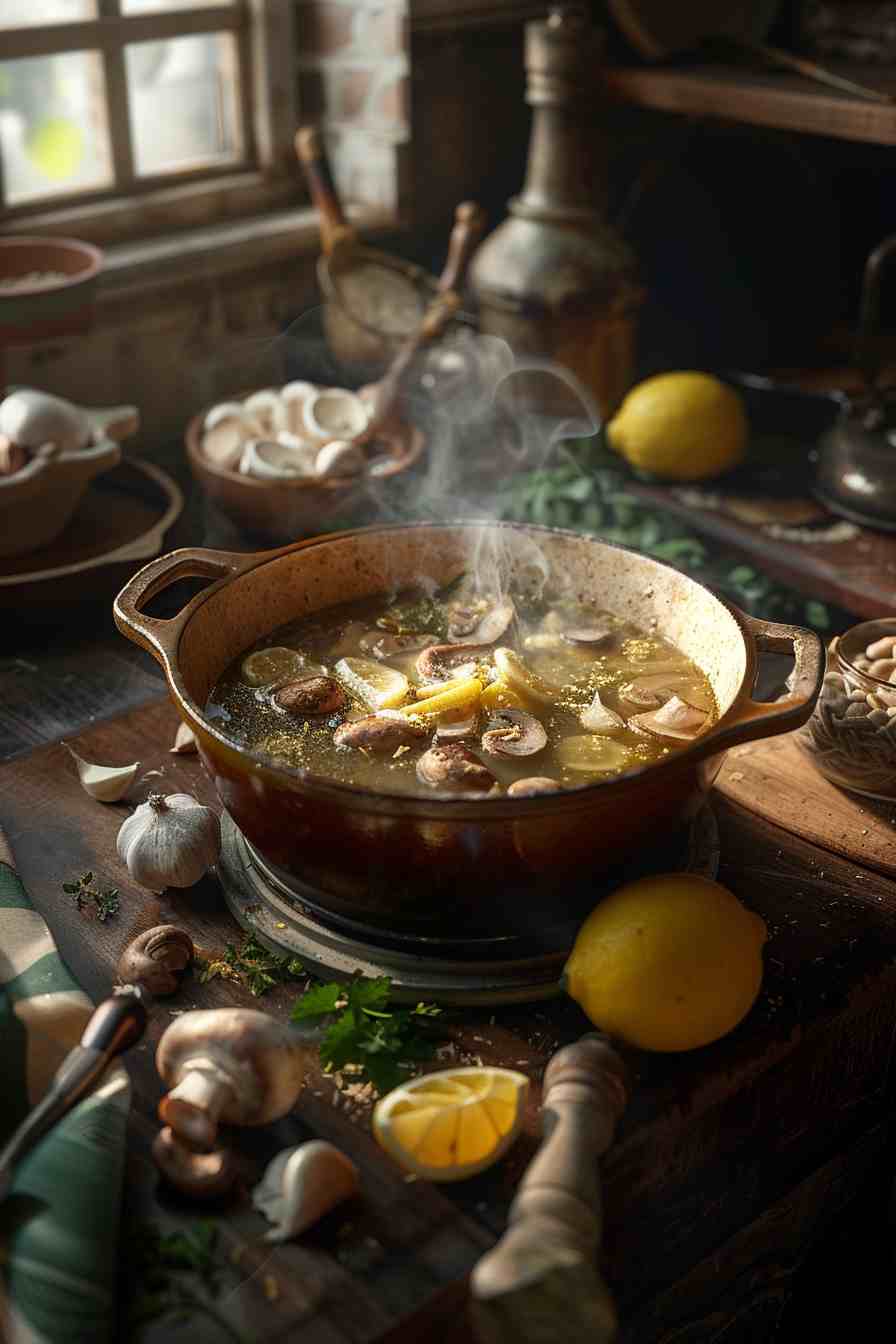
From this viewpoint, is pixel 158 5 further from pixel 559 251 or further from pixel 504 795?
pixel 504 795

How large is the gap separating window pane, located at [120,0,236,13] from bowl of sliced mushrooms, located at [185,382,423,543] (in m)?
0.91

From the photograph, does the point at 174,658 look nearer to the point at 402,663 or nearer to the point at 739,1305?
the point at 402,663

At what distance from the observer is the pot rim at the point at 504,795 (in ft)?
4.16

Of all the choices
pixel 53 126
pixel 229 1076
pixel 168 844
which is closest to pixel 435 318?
pixel 53 126

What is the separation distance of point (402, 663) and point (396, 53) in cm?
184

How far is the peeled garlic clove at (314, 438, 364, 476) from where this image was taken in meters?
2.43

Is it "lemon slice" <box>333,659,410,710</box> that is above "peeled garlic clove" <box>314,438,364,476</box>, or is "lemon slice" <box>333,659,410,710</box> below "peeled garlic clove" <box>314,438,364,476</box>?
above

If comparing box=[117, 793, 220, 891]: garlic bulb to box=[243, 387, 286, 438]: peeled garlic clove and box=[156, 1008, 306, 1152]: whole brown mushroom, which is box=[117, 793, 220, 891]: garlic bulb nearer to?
box=[156, 1008, 306, 1152]: whole brown mushroom

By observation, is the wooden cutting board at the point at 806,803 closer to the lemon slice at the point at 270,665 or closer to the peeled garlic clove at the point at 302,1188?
the lemon slice at the point at 270,665

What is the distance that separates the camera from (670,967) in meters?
1.33

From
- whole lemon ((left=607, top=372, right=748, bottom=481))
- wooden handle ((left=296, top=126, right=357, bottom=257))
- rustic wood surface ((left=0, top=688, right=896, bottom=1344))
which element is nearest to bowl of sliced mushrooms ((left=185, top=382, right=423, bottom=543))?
wooden handle ((left=296, top=126, right=357, bottom=257))

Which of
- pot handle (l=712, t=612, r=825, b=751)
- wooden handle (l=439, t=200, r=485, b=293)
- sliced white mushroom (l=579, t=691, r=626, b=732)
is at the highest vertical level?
wooden handle (l=439, t=200, r=485, b=293)

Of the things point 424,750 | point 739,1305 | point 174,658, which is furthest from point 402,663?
point 739,1305

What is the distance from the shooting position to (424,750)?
5.25 ft
